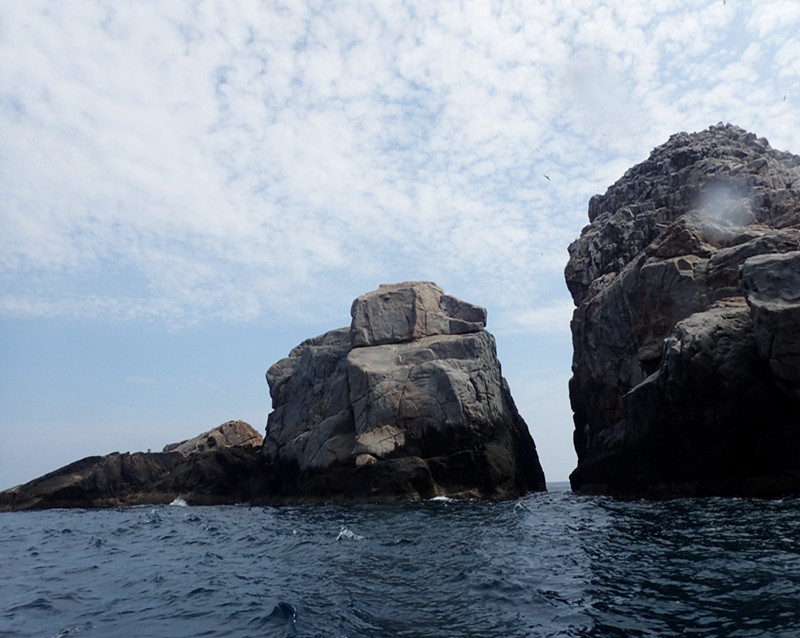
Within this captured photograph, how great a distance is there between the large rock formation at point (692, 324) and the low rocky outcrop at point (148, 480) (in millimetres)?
26191

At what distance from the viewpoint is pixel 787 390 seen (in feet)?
73.6

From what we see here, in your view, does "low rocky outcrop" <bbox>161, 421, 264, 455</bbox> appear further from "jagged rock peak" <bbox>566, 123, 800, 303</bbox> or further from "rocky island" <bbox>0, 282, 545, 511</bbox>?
"jagged rock peak" <bbox>566, 123, 800, 303</bbox>

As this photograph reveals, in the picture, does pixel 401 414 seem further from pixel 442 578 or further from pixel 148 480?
pixel 148 480

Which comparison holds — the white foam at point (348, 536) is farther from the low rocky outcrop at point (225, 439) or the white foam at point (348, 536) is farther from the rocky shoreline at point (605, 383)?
the low rocky outcrop at point (225, 439)

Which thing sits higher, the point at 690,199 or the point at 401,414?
the point at 690,199

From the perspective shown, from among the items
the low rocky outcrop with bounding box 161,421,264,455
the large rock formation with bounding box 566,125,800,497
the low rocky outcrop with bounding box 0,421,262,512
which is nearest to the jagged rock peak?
the large rock formation with bounding box 566,125,800,497

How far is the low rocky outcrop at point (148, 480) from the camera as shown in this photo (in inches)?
1859

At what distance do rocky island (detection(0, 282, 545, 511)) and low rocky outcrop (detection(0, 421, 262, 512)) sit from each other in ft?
0.30

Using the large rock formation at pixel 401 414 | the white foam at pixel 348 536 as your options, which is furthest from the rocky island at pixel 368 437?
the white foam at pixel 348 536

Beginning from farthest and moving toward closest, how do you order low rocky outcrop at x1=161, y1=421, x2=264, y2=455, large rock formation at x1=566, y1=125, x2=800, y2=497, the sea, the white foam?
low rocky outcrop at x1=161, y1=421, x2=264, y2=455 < large rock formation at x1=566, y1=125, x2=800, y2=497 < the white foam < the sea

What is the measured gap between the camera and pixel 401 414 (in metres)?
36.7

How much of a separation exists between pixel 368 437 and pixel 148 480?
24055mm

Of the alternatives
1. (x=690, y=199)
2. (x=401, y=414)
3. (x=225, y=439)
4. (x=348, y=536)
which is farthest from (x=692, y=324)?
(x=225, y=439)

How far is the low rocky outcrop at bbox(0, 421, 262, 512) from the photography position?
155 feet
